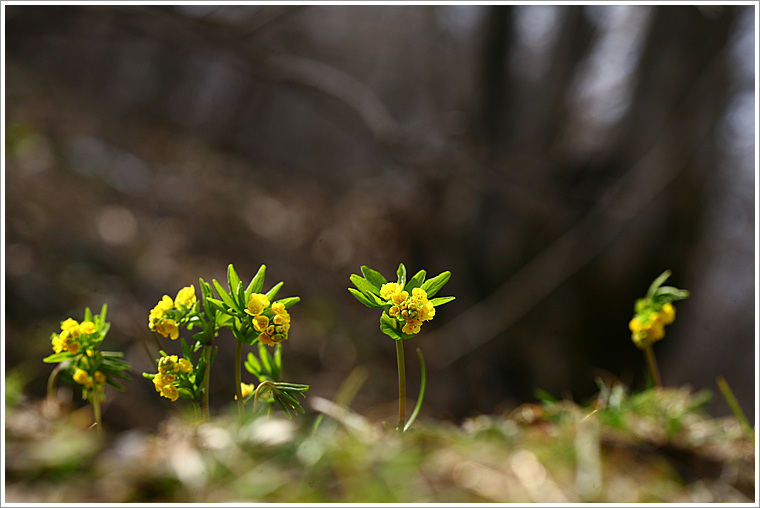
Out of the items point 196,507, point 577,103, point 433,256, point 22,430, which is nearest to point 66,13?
point 433,256

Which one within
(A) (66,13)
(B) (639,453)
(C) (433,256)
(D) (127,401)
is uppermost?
(A) (66,13)

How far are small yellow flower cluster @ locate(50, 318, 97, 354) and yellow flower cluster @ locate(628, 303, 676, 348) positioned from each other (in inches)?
42.1

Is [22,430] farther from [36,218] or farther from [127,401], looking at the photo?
[36,218]

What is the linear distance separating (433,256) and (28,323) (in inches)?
127

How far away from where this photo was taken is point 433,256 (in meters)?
4.87

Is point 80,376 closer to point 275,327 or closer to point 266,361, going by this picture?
point 266,361

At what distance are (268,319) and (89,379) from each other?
1.49 feet

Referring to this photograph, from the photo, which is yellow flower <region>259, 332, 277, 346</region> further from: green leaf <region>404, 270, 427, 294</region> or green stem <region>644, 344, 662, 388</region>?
green stem <region>644, 344, 662, 388</region>

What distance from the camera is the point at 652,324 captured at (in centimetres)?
108

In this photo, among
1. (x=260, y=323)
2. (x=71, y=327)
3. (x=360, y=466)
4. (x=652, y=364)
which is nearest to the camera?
(x=360, y=466)

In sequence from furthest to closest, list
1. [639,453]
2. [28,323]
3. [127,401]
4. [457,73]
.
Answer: [457,73] → [28,323] → [127,401] → [639,453]

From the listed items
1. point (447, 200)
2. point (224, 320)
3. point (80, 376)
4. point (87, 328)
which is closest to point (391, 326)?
point (224, 320)

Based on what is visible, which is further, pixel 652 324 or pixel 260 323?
pixel 652 324

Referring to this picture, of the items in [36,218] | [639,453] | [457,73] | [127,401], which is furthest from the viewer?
[457,73]
